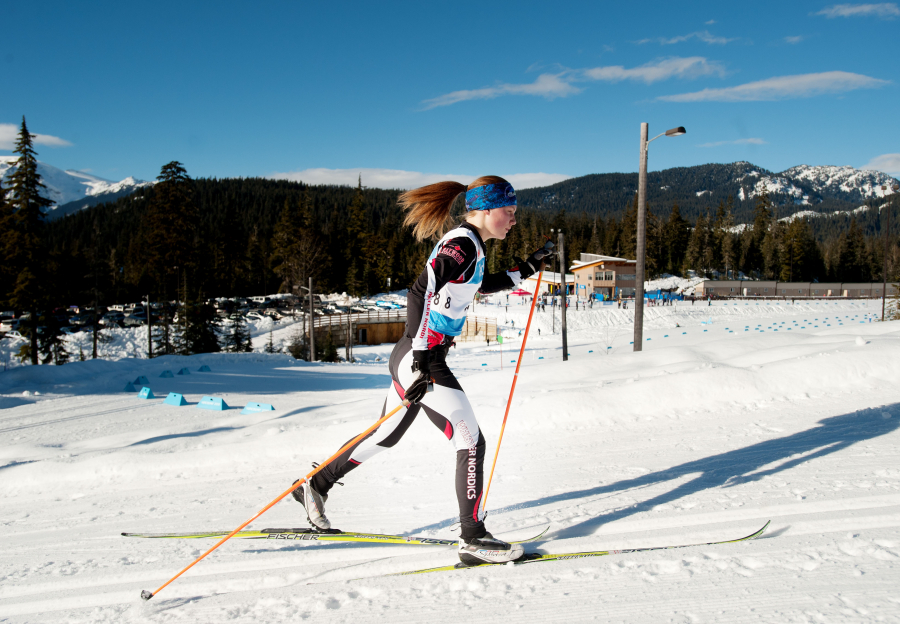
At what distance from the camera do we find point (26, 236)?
26844mm

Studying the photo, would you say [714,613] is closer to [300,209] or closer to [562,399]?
[562,399]

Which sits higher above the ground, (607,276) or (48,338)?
(607,276)

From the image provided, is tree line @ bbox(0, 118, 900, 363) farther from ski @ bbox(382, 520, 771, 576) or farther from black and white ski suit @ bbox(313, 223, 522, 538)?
ski @ bbox(382, 520, 771, 576)

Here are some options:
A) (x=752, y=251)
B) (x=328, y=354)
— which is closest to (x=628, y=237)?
(x=752, y=251)

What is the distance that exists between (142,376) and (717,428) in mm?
10917

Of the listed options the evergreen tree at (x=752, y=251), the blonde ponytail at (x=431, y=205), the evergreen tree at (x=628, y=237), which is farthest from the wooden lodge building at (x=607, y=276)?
the blonde ponytail at (x=431, y=205)

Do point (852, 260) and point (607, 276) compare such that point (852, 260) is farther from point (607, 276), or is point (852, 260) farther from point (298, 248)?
point (298, 248)

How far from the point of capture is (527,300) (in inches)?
2126

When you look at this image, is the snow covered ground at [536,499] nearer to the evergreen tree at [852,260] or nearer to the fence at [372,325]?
the fence at [372,325]

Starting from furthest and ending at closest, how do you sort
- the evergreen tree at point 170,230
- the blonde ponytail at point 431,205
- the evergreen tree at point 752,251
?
1. the evergreen tree at point 752,251
2. the evergreen tree at point 170,230
3. the blonde ponytail at point 431,205

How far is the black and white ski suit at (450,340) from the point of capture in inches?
115

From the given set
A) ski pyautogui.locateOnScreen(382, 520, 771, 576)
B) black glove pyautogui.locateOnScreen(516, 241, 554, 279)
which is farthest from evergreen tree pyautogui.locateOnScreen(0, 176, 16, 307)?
ski pyautogui.locateOnScreen(382, 520, 771, 576)

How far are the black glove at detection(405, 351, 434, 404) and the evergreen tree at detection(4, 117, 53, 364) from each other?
105 ft

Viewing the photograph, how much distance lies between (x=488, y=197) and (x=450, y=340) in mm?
876
